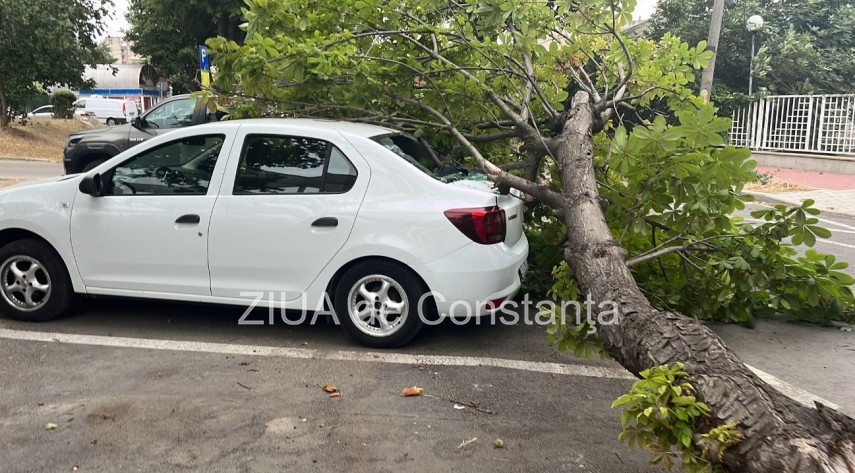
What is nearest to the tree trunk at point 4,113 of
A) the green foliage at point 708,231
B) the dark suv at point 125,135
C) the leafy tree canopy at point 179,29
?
the leafy tree canopy at point 179,29

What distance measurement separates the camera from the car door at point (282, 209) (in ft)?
15.6

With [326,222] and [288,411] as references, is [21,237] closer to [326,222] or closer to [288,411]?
[326,222]

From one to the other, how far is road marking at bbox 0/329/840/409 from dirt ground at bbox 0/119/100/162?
18407 millimetres

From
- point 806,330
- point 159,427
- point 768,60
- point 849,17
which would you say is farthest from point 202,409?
point 849,17

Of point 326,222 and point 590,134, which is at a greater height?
point 590,134

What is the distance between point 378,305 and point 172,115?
30.1ft

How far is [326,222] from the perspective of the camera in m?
4.73

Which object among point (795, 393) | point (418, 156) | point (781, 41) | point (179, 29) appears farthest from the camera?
point (179, 29)

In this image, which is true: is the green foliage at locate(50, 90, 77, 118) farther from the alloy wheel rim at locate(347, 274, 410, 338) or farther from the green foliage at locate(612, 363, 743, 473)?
the green foliage at locate(612, 363, 743, 473)

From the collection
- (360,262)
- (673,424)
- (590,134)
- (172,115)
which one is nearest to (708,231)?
(590,134)

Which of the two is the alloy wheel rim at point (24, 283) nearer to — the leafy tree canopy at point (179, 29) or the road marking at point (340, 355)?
the road marking at point (340, 355)

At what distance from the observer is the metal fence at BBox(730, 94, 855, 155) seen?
18156 mm

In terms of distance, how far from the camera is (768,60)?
866 inches

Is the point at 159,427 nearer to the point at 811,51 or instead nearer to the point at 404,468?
the point at 404,468
